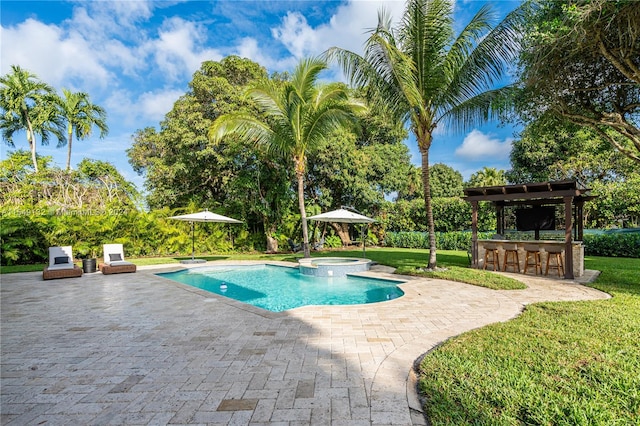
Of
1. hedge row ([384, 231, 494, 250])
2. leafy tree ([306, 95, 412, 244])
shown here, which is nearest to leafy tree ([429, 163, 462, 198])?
leafy tree ([306, 95, 412, 244])

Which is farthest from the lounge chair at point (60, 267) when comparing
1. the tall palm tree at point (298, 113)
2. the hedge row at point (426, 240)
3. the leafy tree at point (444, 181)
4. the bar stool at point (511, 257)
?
the leafy tree at point (444, 181)

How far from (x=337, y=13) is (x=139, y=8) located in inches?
303

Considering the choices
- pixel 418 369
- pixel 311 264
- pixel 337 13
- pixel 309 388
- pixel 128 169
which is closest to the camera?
pixel 309 388

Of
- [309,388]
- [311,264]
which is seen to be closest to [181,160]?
[311,264]

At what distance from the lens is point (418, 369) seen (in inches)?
140

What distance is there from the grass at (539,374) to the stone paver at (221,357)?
324mm

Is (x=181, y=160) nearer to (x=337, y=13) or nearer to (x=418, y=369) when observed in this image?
(x=337, y=13)

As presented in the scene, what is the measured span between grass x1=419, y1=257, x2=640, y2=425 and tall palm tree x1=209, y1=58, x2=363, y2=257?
34.3 feet

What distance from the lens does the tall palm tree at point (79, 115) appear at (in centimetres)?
2603

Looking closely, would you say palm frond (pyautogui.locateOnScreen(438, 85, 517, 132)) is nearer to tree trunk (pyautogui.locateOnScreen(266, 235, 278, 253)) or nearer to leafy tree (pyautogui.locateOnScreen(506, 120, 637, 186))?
leafy tree (pyautogui.locateOnScreen(506, 120, 637, 186))

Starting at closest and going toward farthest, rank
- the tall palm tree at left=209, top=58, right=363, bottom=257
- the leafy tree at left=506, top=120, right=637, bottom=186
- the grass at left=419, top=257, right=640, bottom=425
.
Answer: the grass at left=419, top=257, right=640, bottom=425 → the tall palm tree at left=209, top=58, right=363, bottom=257 → the leafy tree at left=506, top=120, right=637, bottom=186

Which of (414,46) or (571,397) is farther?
(414,46)

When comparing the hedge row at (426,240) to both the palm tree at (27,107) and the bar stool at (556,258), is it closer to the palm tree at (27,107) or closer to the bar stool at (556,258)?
the bar stool at (556,258)

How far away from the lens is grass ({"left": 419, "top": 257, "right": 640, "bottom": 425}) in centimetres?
265
